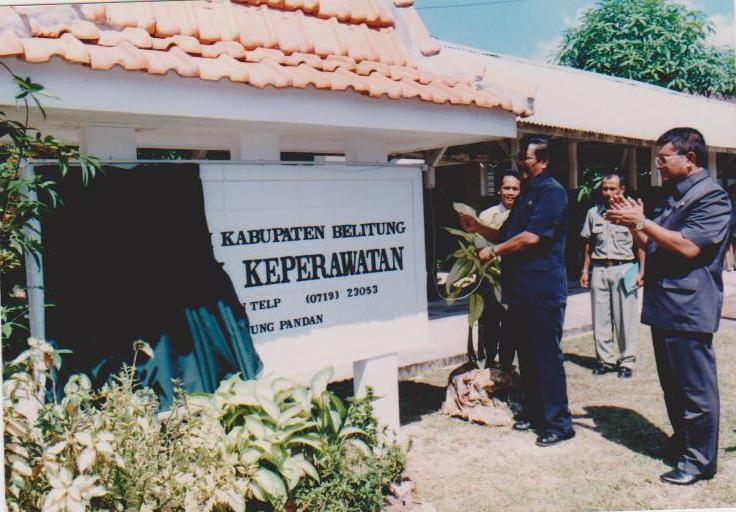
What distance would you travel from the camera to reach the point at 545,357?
15.4 feet

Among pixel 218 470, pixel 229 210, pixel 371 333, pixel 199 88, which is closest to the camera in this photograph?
pixel 218 470

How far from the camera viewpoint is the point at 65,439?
289cm

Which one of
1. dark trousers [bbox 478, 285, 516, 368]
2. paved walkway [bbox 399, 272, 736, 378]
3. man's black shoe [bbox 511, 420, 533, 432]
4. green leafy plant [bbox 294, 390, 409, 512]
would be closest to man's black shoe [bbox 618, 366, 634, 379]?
dark trousers [bbox 478, 285, 516, 368]

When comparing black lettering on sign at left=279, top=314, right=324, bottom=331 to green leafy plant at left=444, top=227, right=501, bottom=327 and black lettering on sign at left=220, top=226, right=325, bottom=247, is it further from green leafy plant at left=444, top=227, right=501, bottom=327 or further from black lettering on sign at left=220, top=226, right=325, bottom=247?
green leafy plant at left=444, top=227, right=501, bottom=327

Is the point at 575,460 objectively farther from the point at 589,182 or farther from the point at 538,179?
A: the point at 589,182

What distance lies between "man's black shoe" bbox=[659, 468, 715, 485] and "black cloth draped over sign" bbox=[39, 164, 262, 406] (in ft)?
8.33

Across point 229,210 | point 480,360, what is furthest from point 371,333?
point 480,360

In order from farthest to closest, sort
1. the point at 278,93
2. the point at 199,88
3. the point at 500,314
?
the point at 500,314 → the point at 278,93 → the point at 199,88

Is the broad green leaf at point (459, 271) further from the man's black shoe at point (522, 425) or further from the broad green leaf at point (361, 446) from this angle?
the broad green leaf at point (361, 446)

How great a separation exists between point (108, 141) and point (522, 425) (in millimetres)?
3512

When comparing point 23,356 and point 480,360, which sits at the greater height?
point 23,356

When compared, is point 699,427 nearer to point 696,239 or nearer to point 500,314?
point 696,239

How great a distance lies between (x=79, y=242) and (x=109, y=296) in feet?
1.10

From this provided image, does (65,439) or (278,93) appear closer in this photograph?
(65,439)
